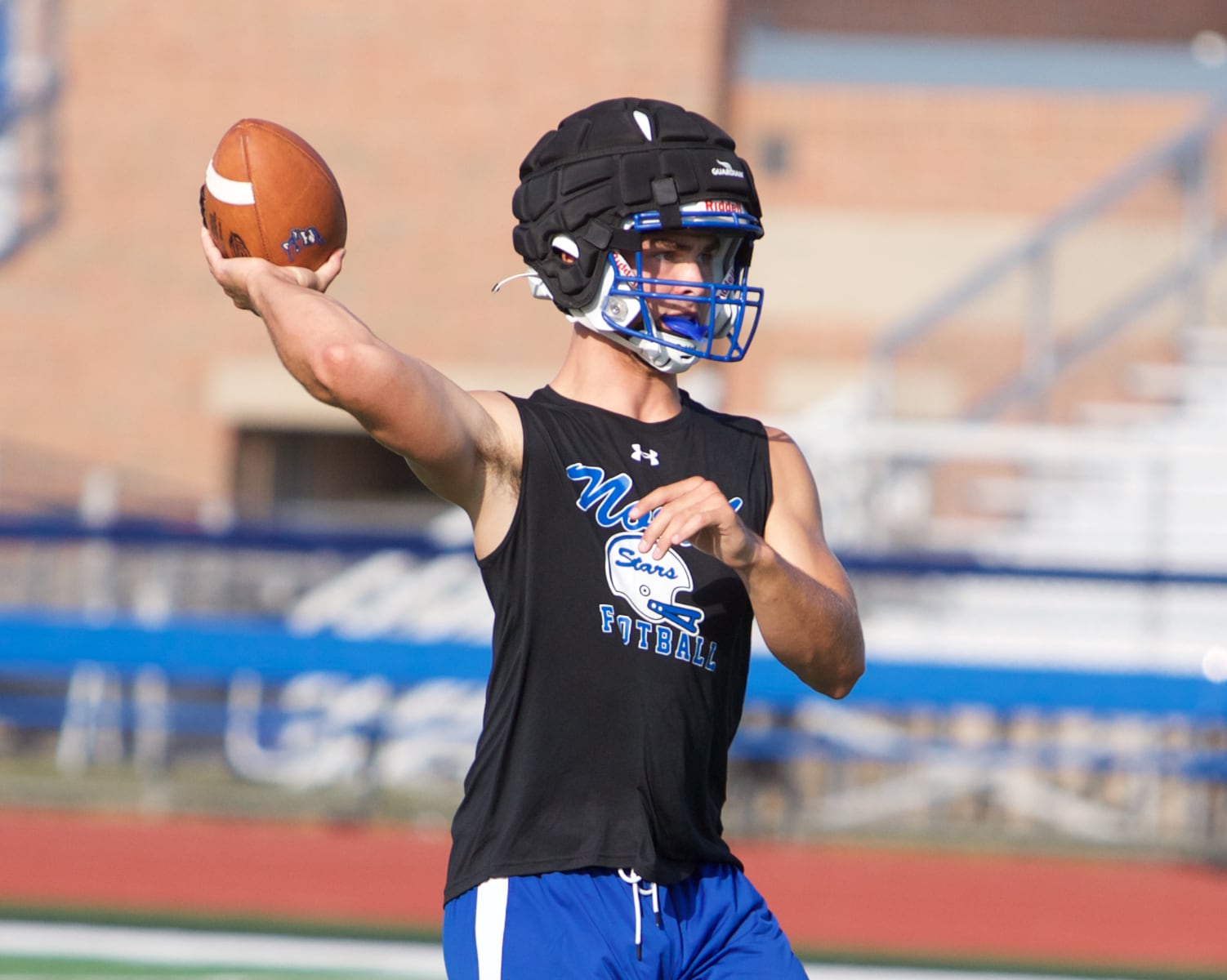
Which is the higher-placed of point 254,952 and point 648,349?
point 648,349

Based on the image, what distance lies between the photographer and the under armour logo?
286 centimetres

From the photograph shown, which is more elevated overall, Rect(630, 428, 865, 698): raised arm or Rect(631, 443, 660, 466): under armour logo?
Rect(631, 443, 660, 466): under armour logo

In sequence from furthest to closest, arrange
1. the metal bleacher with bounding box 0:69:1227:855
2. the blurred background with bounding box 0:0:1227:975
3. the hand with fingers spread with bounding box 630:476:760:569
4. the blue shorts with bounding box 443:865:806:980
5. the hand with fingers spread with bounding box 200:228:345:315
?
the metal bleacher with bounding box 0:69:1227:855 → the blurred background with bounding box 0:0:1227:975 → the hand with fingers spread with bounding box 200:228:345:315 → the blue shorts with bounding box 443:865:806:980 → the hand with fingers spread with bounding box 630:476:760:569

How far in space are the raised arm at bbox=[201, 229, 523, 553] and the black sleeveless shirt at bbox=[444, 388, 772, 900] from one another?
1.9 inches

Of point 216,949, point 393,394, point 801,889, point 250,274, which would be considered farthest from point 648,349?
point 801,889

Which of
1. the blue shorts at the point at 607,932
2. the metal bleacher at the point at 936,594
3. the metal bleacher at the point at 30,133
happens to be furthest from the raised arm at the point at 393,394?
the metal bleacher at the point at 30,133

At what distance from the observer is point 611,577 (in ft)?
9.08

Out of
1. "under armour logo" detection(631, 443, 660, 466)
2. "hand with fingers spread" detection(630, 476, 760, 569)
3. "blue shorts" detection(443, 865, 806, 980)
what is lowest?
"blue shorts" detection(443, 865, 806, 980)

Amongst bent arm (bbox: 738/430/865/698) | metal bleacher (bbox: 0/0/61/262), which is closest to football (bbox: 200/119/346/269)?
bent arm (bbox: 738/430/865/698)

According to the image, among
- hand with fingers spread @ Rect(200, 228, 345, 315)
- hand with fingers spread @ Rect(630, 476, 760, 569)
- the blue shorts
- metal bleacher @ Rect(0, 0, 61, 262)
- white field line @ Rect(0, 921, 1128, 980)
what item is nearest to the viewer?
hand with fingers spread @ Rect(630, 476, 760, 569)

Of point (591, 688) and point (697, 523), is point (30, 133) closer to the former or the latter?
point (591, 688)

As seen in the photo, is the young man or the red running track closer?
the young man

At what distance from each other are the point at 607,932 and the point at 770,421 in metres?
8.32

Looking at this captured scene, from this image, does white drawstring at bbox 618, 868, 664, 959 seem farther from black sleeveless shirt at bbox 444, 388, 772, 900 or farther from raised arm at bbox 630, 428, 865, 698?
raised arm at bbox 630, 428, 865, 698
